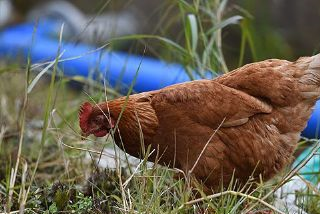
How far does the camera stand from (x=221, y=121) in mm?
2840

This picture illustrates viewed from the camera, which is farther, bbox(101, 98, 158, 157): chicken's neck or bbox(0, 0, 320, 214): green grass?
bbox(101, 98, 158, 157): chicken's neck

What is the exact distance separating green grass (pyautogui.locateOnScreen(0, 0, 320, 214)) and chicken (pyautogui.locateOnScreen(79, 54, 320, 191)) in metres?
0.08

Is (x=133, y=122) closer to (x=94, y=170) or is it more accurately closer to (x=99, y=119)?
(x=99, y=119)

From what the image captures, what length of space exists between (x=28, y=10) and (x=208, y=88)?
287 inches

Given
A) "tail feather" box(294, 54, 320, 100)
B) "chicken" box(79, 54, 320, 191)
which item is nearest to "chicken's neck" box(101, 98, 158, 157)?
"chicken" box(79, 54, 320, 191)

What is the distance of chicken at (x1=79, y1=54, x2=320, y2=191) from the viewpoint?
2.84m

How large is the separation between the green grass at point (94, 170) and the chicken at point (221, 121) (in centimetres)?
8

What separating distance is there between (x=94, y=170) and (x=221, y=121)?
2.10ft

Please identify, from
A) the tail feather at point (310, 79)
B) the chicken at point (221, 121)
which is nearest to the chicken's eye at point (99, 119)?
the chicken at point (221, 121)

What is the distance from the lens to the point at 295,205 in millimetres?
3029

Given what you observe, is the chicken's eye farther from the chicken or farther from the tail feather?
the tail feather

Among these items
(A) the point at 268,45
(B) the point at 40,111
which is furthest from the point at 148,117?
(A) the point at 268,45

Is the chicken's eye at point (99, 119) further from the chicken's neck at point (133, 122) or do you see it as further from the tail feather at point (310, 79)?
the tail feather at point (310, 79)

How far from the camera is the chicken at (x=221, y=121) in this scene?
9.31 feet
